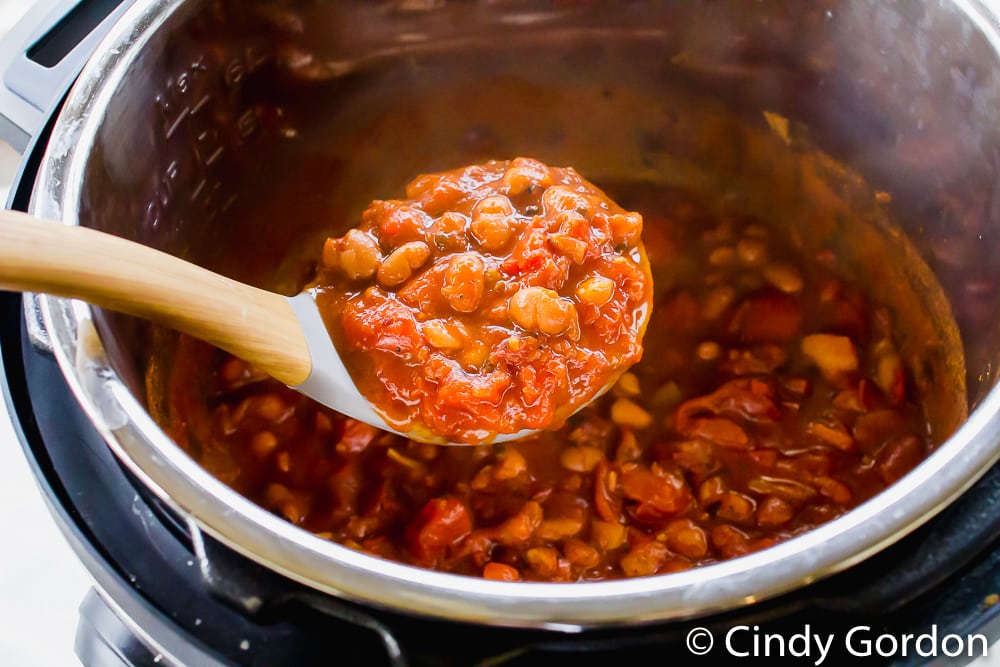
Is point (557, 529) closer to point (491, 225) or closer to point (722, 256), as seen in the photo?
point (491, 225)

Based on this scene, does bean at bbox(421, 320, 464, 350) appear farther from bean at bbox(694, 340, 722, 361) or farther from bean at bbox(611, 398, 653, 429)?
bean at bbox(694, 340, 722, 361)

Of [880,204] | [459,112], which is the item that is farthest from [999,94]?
[459,112]

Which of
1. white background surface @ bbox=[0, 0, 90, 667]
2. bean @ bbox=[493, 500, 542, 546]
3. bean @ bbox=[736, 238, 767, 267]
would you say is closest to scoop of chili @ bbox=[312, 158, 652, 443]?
bean @ bbox=[493, 500, 542, 546]

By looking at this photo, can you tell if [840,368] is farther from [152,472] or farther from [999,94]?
[152,472]

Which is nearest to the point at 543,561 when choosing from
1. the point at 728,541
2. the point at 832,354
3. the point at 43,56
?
the point at 728,541

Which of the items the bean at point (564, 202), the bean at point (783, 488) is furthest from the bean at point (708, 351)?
the bean at point (564, 202)

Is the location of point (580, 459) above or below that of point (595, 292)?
below
